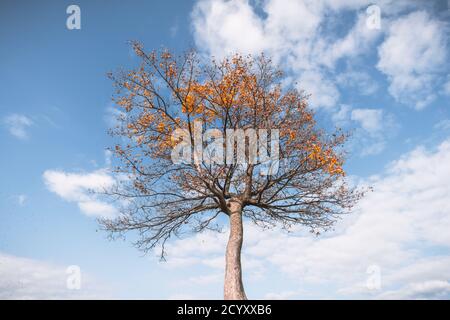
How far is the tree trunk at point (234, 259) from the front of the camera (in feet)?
→ 39.3

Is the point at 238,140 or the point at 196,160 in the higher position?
the point at 238,140

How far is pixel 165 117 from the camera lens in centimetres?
1405

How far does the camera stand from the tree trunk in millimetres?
11984

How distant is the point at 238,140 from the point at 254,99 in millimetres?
1726

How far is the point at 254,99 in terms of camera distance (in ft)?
44.4

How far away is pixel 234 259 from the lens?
12.7 m
